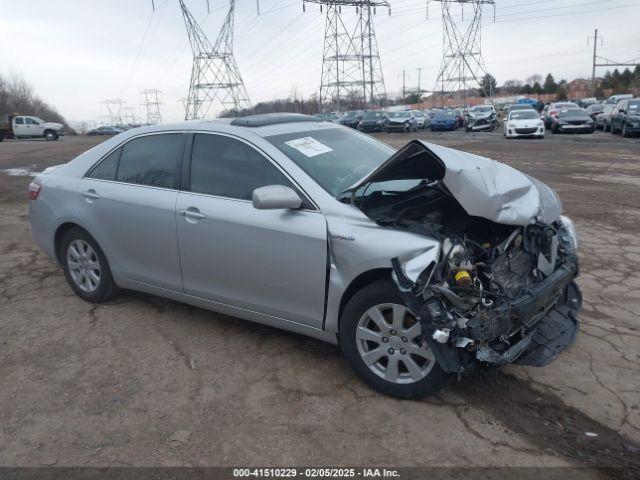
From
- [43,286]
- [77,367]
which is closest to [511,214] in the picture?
[77,367]

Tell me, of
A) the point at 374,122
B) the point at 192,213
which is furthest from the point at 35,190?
the point at 374,122

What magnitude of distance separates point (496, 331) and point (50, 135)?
48.8 meters

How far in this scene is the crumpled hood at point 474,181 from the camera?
3.02 m

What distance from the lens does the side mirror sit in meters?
3.30

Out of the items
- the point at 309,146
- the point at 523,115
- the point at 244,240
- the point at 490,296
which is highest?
the point at 309,146

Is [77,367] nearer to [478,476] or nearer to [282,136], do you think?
[282,136]

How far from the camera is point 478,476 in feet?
8.29

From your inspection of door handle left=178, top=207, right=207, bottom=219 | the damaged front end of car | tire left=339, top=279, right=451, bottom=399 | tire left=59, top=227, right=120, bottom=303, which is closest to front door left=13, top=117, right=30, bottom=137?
tire left=59, top=227, right=120, bottom=303

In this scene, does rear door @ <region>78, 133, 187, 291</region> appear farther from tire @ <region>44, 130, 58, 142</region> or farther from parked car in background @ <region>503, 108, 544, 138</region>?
tire @ <region>44, 130, 58, 142</region>

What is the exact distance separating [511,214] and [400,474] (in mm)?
1565

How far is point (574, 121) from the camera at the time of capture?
26.1 m

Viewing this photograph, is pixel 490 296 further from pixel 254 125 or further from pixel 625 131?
pixel 625 131

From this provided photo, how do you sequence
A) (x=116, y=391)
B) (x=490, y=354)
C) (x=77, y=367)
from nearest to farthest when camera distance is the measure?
(x=490, y=354)
(x=116, y=391)
(x=77, y=367)

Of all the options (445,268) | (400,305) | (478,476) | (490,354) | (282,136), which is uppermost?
(282,136)
